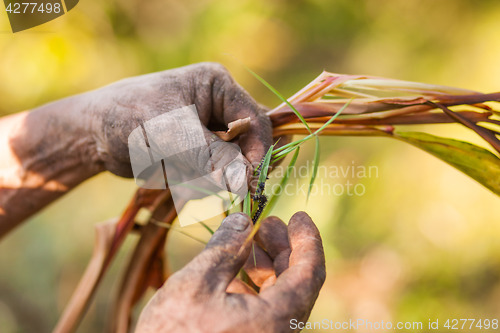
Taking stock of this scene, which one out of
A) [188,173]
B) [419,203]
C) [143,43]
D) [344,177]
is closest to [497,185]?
[188,173]

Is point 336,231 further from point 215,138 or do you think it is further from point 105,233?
point 215,138

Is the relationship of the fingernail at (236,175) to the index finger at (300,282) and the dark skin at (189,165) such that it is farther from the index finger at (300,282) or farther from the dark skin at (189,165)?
the index finger at (300,282)

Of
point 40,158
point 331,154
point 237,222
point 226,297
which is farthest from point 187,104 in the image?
point 331,154

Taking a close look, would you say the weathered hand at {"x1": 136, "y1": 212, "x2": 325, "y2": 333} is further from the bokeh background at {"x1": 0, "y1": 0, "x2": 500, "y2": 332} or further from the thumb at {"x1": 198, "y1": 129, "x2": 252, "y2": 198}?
the bokeh background at {"x1": 0, "y1": 0, "x2": 500, "y2": 332}

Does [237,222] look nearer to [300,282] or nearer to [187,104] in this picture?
[300,282]

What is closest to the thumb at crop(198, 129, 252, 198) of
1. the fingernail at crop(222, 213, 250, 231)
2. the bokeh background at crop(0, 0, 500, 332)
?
the fingernail at crop(222, 213, 250, 231)

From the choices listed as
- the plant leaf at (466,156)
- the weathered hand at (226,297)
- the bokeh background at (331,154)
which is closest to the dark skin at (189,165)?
the weathered hand at (226,297)
